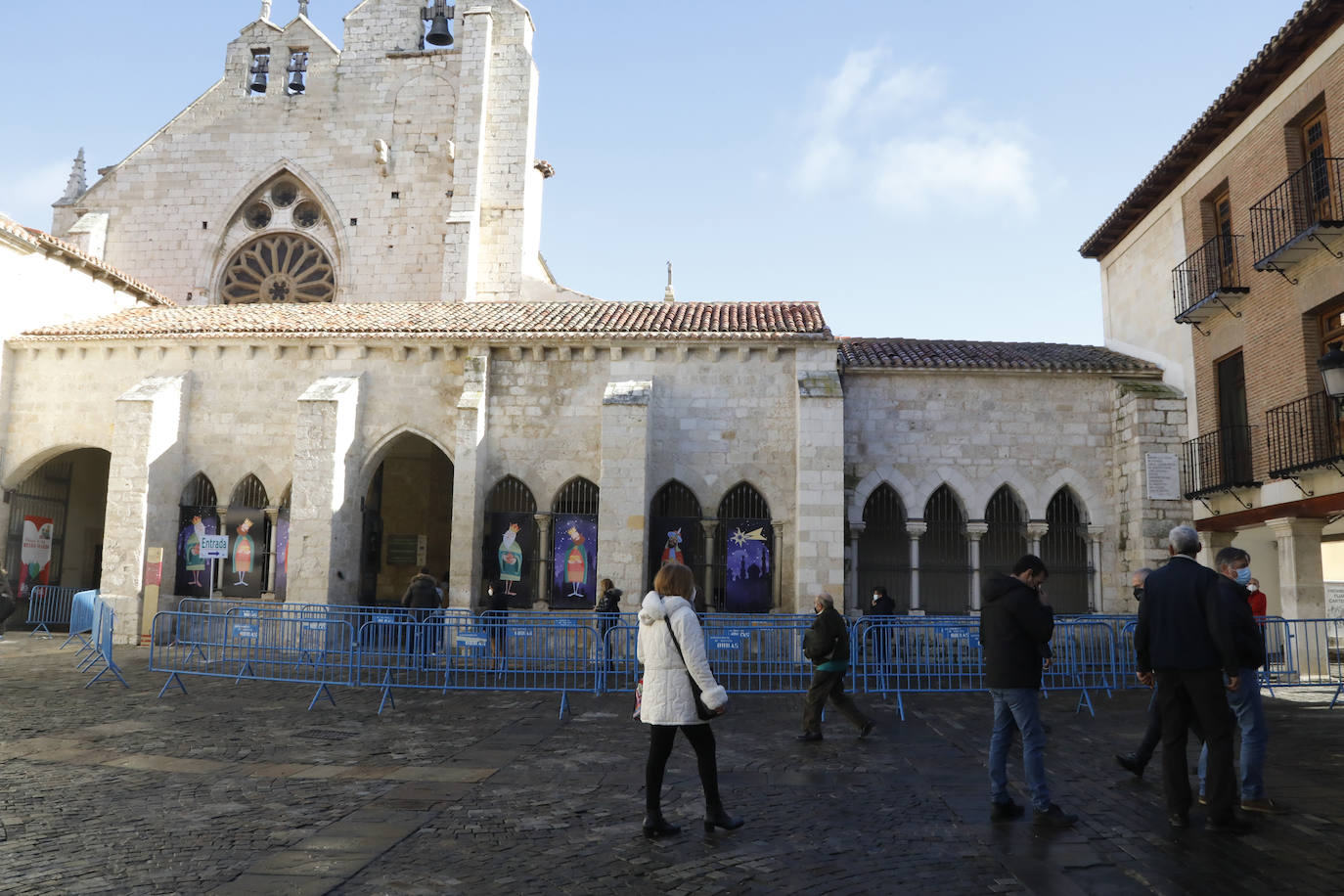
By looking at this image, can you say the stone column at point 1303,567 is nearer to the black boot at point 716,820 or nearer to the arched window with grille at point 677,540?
the arched window with grille at point 677,540

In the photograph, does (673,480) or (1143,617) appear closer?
(1143,617)

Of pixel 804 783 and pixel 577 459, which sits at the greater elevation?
pixel 577 459

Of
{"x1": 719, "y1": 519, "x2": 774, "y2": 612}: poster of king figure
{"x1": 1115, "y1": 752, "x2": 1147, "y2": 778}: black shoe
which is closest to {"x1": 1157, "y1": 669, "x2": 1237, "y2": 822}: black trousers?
{"x1": 1115, "y1": 752, "x2": 1147, "y2": 778}: black shoe

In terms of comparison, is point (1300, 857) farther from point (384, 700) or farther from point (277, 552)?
point (277, 552)

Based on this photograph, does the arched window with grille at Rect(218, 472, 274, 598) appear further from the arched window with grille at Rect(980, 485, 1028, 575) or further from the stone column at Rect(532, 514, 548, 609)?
the arched window with grille at Rect(980, 485, 1028, 575)

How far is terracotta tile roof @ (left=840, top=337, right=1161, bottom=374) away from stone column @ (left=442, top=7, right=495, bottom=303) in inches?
415

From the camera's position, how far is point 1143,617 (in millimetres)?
6031

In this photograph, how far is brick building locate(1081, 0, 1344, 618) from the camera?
1352 centimetres

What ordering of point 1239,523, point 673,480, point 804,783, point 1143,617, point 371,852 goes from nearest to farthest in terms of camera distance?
1. point 371,852
2. point 1143,617
3. point 804,783
4. point 1239,523
5. point 673,480

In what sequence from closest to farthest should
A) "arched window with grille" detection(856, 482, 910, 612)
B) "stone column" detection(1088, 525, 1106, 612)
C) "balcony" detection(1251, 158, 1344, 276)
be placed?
"balcony" detection(1251, 158, 1344, 276)
"stone column" detection(1088, 525, 1106, 612)
"arched window with grille" detection(856, 482, 910, 612)

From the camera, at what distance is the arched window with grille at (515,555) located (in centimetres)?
1753

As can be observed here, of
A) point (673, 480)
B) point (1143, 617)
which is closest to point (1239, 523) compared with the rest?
point (673, 480)

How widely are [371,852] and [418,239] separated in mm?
22919

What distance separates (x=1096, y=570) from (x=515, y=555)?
1094cm
